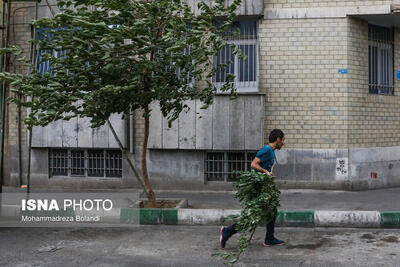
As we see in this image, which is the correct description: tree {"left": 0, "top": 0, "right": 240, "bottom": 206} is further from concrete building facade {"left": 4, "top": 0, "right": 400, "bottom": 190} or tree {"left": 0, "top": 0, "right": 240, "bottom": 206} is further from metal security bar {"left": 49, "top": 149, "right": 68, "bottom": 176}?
metal security bar {"left": 49, "top": 149, "right": 68, "bottom": 176}

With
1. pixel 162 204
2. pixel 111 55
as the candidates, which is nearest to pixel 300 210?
pixel 162 204

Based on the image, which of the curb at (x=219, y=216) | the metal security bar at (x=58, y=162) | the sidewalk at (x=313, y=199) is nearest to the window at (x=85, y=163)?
the metal security bar at (x=58, y=162)

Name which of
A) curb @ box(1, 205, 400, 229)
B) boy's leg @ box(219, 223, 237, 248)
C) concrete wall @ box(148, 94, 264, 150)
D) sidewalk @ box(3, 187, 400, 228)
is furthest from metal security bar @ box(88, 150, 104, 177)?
boy's leg @ box(219, 223, 237, 248)

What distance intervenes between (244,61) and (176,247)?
20.1 feet

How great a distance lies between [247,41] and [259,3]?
96cm

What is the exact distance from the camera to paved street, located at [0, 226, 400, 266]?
5.96 meters

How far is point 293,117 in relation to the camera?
11250 millimetres

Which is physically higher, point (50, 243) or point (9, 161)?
point (9, 161)

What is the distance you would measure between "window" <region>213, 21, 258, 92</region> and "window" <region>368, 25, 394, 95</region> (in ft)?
9.76

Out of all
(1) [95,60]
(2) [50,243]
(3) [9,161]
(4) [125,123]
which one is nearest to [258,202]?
(2) [50,243]

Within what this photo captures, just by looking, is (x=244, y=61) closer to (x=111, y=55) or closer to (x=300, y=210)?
(x=300, y=210)

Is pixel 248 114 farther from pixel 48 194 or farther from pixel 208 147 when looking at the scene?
A: pixel 48 194

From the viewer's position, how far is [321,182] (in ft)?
36.3

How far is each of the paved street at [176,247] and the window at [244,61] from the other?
15.0 feet
